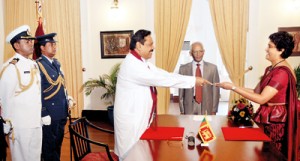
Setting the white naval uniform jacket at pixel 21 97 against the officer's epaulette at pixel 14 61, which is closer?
the white naval uniform jacket at pixel 21 97

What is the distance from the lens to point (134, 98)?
271cm

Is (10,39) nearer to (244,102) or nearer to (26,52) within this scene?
(26,52)

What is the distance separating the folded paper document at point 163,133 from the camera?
2316mm

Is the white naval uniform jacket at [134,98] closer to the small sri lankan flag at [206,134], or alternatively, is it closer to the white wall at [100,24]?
the small sri lankan flag at [206,134]

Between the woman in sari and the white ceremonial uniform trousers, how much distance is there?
7.44ft

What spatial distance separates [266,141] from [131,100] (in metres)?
1.24

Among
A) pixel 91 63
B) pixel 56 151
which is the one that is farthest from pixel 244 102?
pixel 91 63

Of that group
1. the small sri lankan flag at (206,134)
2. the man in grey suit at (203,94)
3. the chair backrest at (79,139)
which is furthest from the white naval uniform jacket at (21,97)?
the man in grey suit at (203,94)

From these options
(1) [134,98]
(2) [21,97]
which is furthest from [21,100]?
(1) [134,98]

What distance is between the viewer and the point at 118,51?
645 centimetres

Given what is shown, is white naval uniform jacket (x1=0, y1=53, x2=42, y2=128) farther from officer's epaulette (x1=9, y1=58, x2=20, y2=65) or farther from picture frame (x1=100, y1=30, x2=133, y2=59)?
picture frame (x1=100, y1=30, x2=133, y2=59)

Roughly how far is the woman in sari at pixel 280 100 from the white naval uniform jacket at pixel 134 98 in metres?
0.76

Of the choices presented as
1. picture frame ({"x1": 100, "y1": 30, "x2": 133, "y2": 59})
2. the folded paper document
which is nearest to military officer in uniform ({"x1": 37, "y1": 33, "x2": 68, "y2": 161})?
the folded paper document

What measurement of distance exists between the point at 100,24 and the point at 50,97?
128 inches
